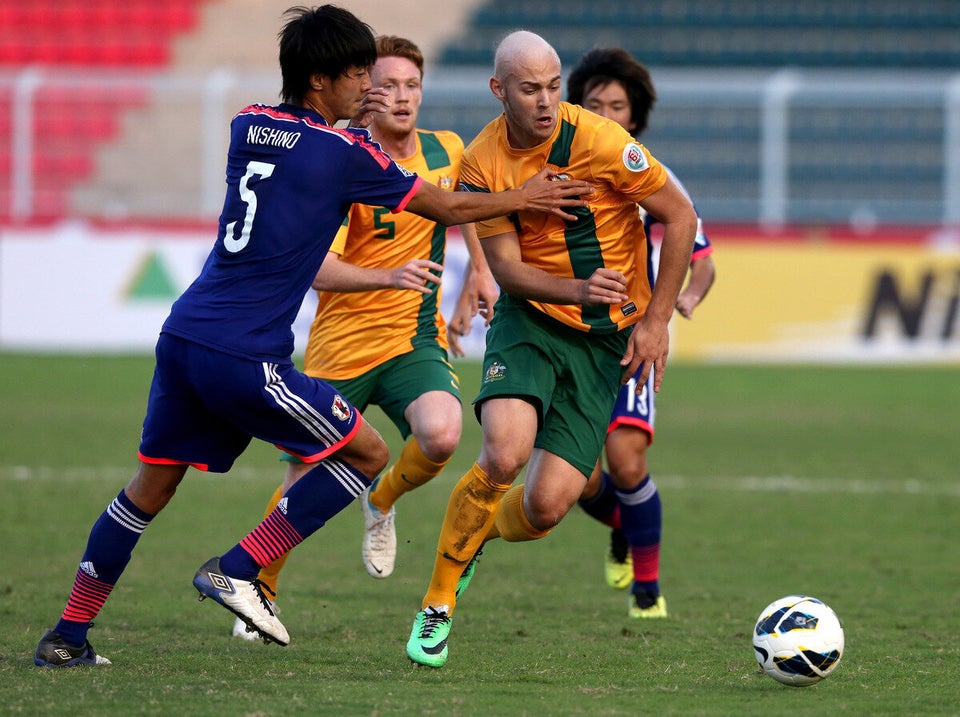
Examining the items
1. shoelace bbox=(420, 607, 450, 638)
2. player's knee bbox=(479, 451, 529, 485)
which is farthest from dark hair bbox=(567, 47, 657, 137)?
shoelace bbox=(420, 607, 450, 638)

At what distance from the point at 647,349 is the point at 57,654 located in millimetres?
2254

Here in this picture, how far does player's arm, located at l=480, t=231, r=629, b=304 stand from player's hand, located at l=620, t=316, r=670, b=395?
5.7 inches

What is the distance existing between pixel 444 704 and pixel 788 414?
9.45 metres

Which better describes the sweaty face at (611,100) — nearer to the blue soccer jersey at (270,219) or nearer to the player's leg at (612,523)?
the player's leg at (612,523)

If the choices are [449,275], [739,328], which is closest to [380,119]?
[449,275]

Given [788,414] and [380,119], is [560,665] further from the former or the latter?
[788,414]

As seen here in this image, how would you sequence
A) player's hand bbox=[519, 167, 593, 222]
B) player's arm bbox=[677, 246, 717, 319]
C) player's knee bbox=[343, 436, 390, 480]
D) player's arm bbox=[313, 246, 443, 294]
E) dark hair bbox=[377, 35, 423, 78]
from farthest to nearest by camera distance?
player's arm bbox=[677, 246, 717, 319] → dark hair bbox=[377, 35, 423, 78] → player's arm bbox=[313, 246, 443, 294] → player's hand bbox=[519, 167, 593, 222] → player's knee bbox=[343, 436, 390, 480]

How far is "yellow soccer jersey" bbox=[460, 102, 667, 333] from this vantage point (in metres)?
5.14

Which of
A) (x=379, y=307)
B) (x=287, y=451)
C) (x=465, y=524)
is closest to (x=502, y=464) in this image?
(x=465, y=524)

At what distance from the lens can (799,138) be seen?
18219 millimetres

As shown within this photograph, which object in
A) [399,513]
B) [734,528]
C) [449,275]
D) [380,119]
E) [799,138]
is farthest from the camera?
[799,138]

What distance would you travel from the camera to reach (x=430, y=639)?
4871 millimetres

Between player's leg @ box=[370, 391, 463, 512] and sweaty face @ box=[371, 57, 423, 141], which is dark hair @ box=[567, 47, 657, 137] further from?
player's leg @ box=[370, 391, 463, 512]

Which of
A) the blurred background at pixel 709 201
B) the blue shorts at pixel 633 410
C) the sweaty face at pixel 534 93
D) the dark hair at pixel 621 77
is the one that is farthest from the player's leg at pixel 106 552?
the blurred background at pixel 709 201
